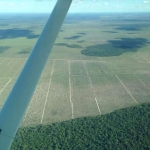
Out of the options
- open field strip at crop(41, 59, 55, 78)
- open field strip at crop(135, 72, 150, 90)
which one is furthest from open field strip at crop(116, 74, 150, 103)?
open field strip at crop(41, 59, 55, 78)

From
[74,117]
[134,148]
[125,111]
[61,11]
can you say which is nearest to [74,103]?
[74,117]

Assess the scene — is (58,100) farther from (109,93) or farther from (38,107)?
(109,93)

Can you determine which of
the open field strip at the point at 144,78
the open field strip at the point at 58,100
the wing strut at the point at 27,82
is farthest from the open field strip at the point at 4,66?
the wing strut at the point at 27,82

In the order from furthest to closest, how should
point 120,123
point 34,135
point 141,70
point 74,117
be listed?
point 141,70 → point 74,117 → point 120,123 → point 34,135

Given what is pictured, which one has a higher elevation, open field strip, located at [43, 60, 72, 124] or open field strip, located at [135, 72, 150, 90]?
open field strip, located at [43, 60, 72, 124]

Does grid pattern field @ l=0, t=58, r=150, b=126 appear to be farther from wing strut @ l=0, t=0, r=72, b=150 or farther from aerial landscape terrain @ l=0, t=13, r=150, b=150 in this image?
wing strut @ l=0, t=0, r=72, b=150

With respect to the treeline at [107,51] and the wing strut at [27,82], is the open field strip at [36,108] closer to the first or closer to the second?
the wing strut at [27,82]

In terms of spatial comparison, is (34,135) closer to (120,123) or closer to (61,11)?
(120,123)
